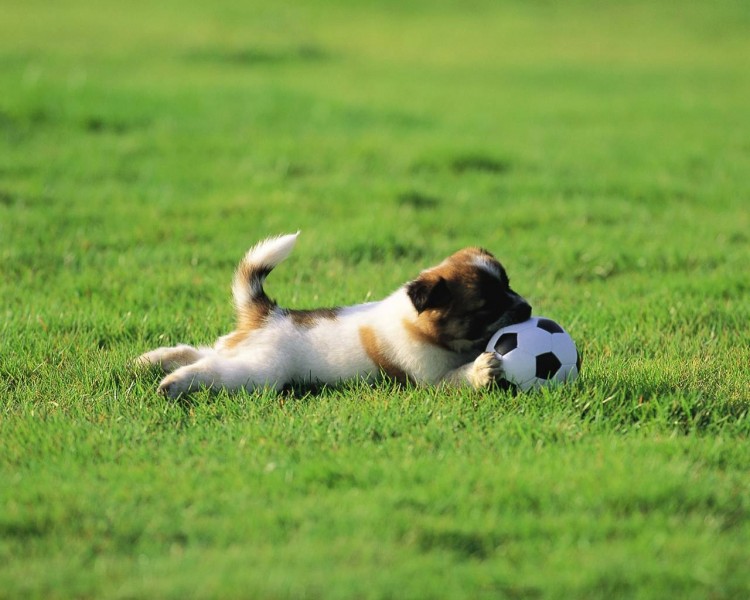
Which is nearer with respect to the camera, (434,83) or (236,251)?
(236,251)

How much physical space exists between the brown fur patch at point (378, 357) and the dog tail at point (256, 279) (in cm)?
53

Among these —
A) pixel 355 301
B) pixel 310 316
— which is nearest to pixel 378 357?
pixel 310 316

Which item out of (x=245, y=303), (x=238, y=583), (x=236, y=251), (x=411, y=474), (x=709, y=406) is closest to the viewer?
(x=238, y=583)

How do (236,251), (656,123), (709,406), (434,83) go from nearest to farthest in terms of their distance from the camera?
(709,406) → (236,251) → (656,123) → (434,83)

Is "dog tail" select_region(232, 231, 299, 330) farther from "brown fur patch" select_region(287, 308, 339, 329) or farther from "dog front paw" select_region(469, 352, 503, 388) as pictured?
"dog front paw" select_region(469, 352, 503, 388)

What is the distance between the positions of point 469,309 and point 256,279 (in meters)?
1.13

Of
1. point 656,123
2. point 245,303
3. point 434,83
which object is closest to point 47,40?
point 434,83

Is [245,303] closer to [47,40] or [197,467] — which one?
[197,467]

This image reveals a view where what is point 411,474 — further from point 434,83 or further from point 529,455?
point 434,83

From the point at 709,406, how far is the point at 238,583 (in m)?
2.47

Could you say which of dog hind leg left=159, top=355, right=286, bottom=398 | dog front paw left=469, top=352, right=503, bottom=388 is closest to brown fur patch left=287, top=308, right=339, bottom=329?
dog hind leg left=159, top=355, right=286, bottom=398

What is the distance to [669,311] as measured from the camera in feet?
20.9

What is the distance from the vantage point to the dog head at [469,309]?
5043mm

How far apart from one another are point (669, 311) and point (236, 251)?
10.5ft
